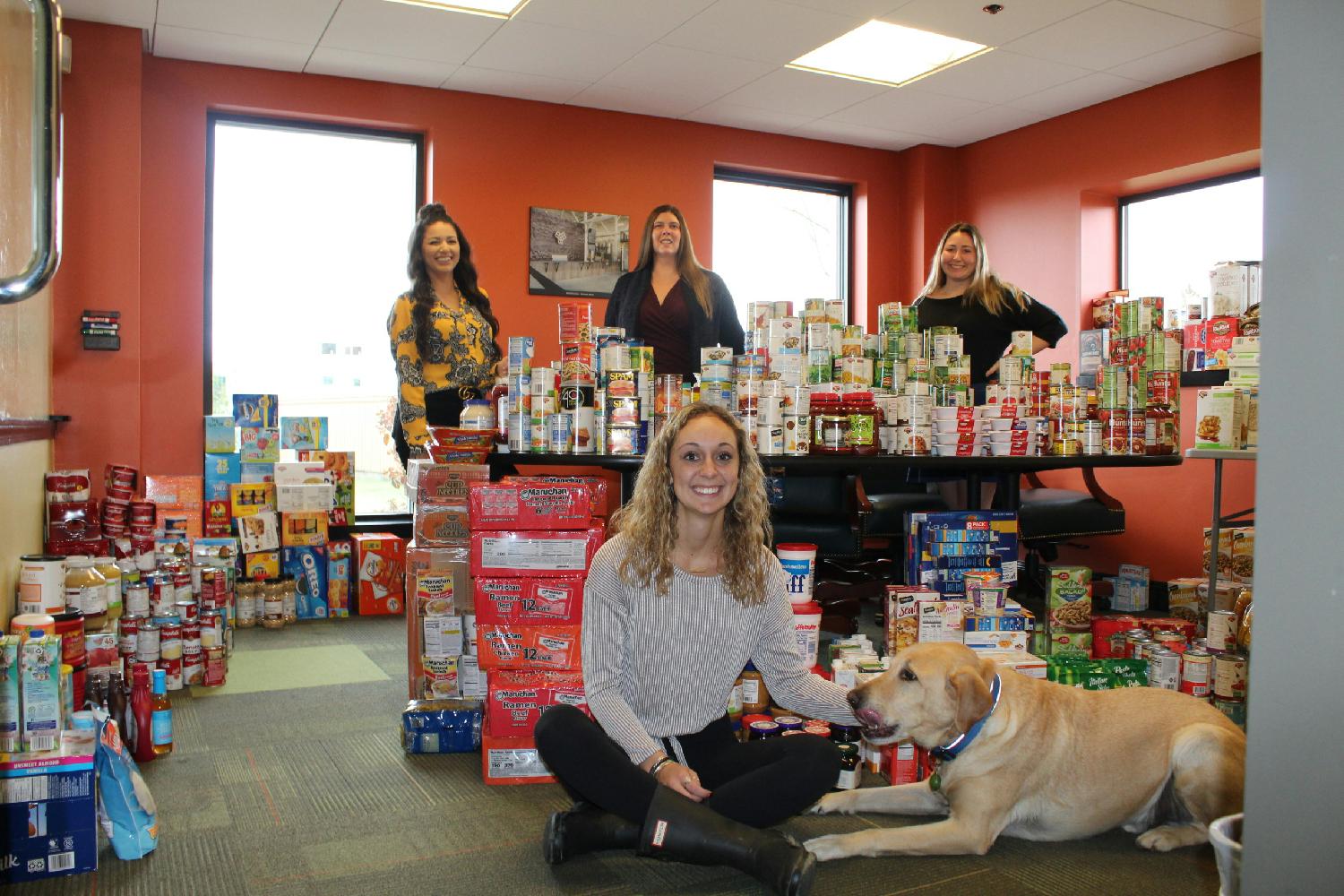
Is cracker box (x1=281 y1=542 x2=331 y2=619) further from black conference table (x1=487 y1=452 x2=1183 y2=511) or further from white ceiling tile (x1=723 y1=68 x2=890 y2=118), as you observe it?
white ceiling tile (x1=723 y1=68 x2=890 y2=118)

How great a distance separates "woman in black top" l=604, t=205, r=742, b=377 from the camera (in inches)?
169

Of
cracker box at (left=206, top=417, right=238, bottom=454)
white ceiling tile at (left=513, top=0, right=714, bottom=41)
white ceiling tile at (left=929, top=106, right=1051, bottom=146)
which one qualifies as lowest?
cracker box at (left=206, top=417, right=238, bottom=454)

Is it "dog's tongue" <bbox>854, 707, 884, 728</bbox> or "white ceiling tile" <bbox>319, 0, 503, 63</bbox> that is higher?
"white ceiling tile" <bbox>319, 0, 503, 63</bbox>

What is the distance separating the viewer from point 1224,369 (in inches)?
184

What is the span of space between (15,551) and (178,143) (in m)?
2.86

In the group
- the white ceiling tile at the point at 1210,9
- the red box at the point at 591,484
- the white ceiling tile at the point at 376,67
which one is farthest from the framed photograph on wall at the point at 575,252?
the red box at the point at 591,484

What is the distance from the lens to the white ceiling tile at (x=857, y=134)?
6906 millimetres

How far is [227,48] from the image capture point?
5.36 m

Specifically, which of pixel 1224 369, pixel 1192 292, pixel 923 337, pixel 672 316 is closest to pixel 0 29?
pixel 672 316

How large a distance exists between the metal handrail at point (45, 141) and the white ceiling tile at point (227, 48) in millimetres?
3842

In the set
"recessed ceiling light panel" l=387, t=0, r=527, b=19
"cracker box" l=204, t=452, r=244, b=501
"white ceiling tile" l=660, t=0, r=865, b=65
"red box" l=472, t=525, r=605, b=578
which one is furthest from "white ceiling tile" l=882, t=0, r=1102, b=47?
"cracker box" l=204, t=452, r=244, b=501

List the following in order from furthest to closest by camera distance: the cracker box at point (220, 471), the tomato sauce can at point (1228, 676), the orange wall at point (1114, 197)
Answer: the orange wall at point (1114, 197), the cracker box at point (220, 471), the tomato sauce can at point (1228, 676)

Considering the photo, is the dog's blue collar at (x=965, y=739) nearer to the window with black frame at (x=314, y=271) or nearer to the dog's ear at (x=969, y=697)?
the dog's ear at (x=969, y=697)

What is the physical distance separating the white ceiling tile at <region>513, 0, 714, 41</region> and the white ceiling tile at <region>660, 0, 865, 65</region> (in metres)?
0.10
